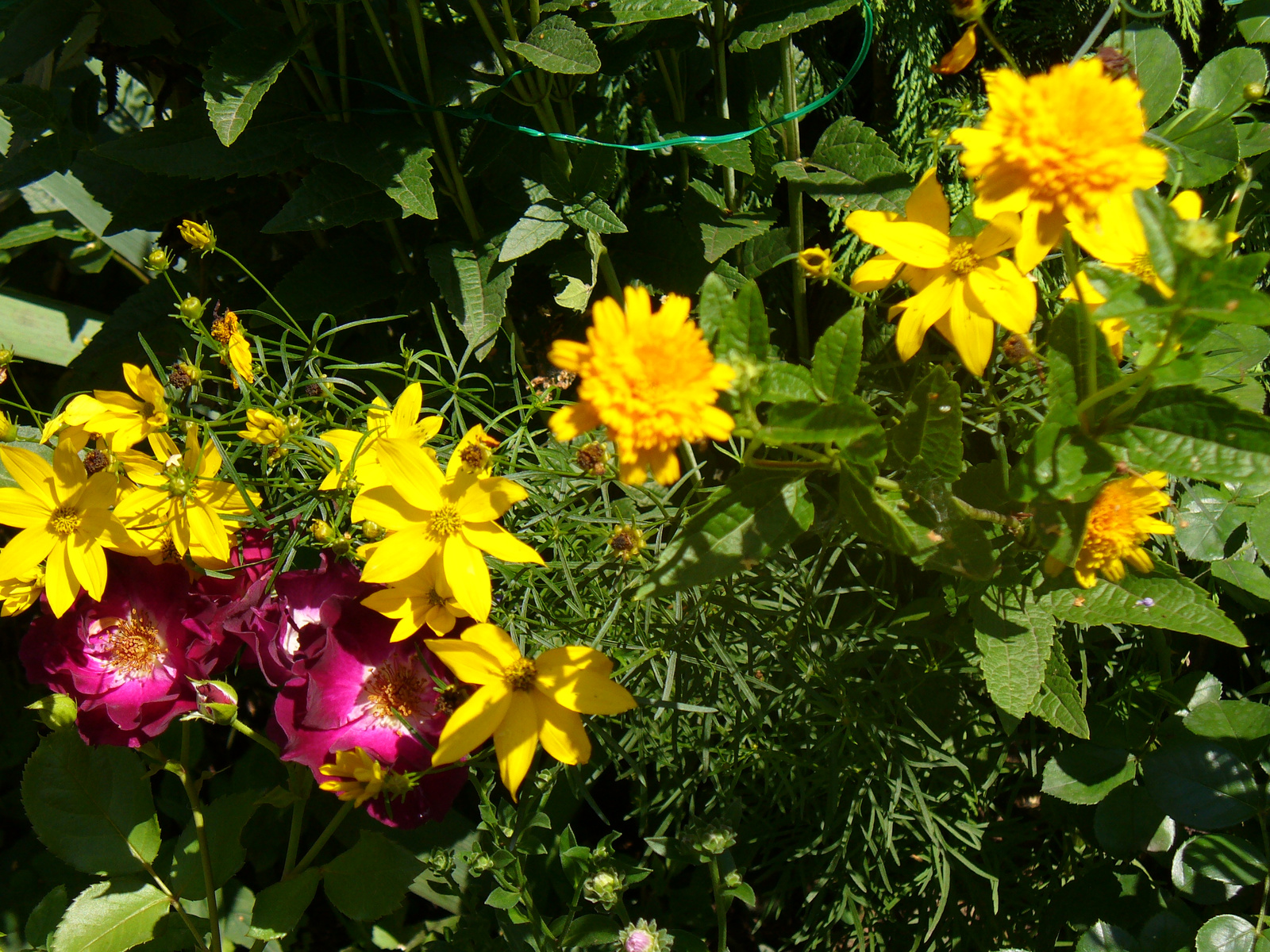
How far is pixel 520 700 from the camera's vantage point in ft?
1.98

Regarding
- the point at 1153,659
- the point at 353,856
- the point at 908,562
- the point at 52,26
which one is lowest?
the point at 353,856

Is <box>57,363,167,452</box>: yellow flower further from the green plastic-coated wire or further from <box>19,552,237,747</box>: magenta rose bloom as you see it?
the green plastic-coated wire

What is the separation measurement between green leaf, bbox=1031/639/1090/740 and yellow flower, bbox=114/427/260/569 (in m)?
0.61

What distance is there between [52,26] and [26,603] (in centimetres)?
63

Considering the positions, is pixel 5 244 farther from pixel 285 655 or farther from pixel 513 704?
pixel 513 704

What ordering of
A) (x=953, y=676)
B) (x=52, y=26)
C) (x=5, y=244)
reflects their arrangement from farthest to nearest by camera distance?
(x=5, y=244) < (x=52, y=26) < (x=953, y=676)

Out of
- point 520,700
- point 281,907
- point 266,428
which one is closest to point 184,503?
point 266,428

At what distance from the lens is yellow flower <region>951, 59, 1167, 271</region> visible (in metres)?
0.39

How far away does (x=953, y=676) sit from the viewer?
83 cm

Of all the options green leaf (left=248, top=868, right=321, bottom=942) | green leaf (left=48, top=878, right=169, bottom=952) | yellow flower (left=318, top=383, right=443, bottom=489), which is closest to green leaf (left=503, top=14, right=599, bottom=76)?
yellow flower (left=318, top=383, right=443, bottom=489)

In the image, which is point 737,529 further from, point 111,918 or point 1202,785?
point 111,918

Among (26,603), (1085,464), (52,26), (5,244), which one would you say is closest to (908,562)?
(1085,464)

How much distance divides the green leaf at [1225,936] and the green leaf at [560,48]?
0.79 m

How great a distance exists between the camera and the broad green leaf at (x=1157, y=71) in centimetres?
69
